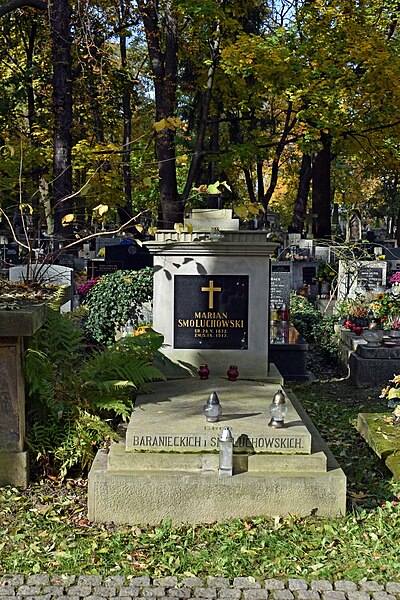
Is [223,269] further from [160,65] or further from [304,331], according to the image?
[160,65]

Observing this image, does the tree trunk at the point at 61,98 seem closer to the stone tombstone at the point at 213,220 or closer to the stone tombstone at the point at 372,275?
the stone tombstone at the point at 372,275

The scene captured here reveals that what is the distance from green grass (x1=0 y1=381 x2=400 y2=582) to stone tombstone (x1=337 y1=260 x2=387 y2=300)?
30.9 feet

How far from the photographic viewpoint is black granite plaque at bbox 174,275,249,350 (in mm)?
7895

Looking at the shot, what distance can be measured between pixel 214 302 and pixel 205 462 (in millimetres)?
2641

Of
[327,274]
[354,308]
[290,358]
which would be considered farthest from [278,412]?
[327,274]

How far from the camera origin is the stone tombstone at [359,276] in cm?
1514

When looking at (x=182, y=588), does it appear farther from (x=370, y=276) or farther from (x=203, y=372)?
(x=370, y=276)

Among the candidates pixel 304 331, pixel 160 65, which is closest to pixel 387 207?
pixel 160 65

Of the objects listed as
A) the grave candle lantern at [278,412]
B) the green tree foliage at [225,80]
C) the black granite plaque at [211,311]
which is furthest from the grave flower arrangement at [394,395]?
the green tree foliage at [225,80]

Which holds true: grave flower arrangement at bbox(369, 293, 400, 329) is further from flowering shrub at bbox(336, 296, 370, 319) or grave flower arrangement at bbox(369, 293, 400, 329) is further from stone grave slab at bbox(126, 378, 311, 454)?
stone grave slab at bbox(126, 378, 311, 454)

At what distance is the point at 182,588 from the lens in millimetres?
4438

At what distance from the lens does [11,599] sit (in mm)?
4293

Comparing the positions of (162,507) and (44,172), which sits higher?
(44,172)

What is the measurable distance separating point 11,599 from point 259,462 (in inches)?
82.7
